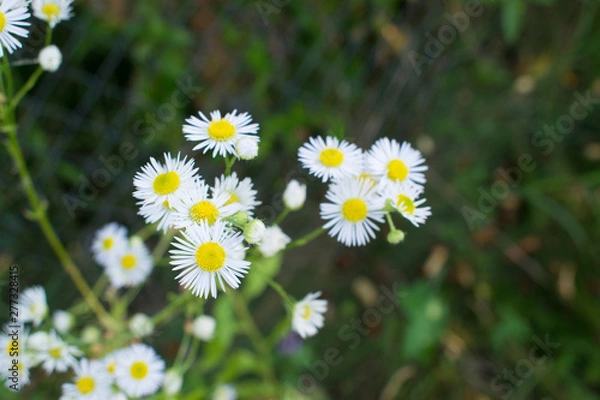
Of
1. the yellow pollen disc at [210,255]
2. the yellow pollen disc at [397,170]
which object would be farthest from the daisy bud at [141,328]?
the yellow pollen disc at [397,170]

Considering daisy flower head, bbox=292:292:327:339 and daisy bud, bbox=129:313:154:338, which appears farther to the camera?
daisy bud, bbox=129:313:154:338

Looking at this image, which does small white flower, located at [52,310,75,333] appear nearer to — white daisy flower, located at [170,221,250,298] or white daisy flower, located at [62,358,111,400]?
white daisy flower, located at [62,358,111,400]

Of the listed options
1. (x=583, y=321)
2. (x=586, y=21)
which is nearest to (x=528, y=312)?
(x=583, y=321)

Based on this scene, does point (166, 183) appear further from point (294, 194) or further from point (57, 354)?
point (57, 354)

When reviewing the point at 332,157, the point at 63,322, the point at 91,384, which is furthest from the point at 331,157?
the point at 63,322

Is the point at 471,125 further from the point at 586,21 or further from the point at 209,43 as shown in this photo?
the point at 209,43

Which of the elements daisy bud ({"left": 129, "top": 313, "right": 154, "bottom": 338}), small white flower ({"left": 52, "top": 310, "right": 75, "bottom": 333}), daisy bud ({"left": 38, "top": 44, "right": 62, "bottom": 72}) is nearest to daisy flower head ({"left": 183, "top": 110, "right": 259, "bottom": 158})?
daisy bud ({"left": 38, "top": 44, "right": 62, "bottom": 72})
